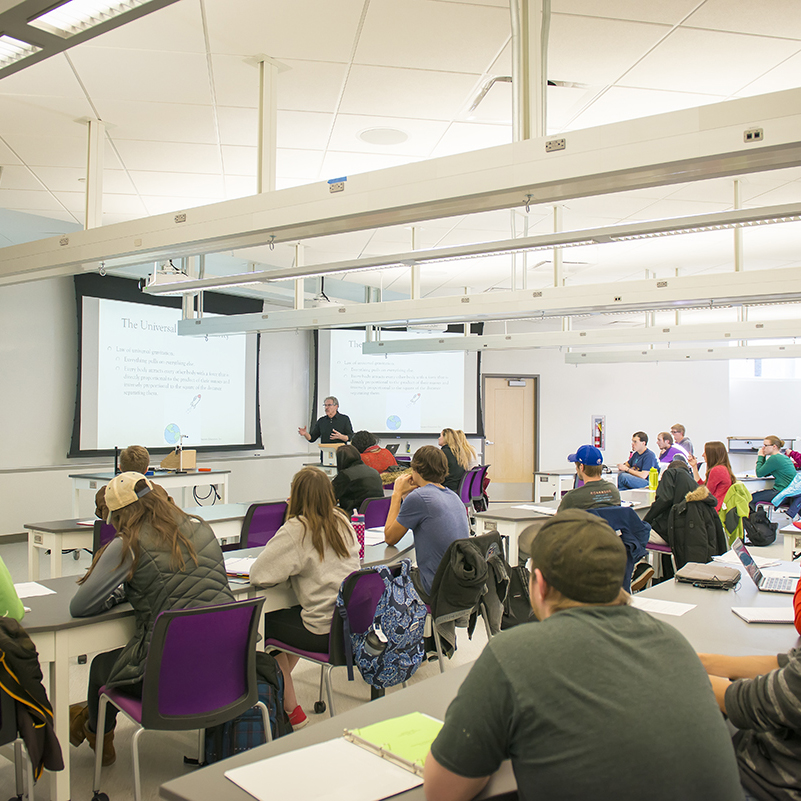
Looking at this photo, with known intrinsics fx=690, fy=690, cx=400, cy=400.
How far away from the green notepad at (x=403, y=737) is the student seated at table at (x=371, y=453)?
172 inches

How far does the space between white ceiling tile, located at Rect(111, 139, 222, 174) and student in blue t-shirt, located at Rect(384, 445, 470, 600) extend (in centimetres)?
273

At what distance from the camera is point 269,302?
1034cm

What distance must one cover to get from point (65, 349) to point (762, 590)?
745cm

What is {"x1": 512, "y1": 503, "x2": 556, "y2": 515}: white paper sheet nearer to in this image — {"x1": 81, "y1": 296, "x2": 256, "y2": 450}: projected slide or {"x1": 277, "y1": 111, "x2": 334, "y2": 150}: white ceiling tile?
{"x1": 277, "y1": 111, "x2": 334, "y2": 150}: white ceiling tile

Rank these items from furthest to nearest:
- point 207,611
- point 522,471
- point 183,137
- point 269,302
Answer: point 522,471 → point 269,302 → point 183,137 → point 207,611

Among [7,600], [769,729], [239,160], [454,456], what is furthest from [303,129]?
[769,729]

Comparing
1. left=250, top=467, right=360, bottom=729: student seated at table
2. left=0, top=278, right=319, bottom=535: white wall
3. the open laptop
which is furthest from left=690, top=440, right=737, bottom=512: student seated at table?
left=0, top=278, right=319, bottom=535: white wall

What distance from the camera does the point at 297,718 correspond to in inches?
124

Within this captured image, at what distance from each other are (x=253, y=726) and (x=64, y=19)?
271 cm

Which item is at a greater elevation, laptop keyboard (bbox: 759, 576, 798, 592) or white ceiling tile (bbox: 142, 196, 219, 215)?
white ceiling tile (bbox: 142, 196, 219, 215)

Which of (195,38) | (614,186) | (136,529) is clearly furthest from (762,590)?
(195,38)

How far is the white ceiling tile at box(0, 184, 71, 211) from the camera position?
589 centimetres

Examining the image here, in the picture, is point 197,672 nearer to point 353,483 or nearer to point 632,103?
point 353,483

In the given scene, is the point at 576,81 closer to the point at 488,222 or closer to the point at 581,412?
the point at 488,222
